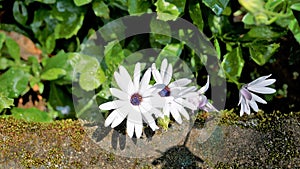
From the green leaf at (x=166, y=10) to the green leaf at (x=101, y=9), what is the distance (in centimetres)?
32

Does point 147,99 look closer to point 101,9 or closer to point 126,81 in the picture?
point 126,81

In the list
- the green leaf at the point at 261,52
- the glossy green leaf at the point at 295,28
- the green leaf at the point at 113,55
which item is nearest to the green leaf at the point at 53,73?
the green leaf at the point at 113,55

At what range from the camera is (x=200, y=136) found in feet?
5.79

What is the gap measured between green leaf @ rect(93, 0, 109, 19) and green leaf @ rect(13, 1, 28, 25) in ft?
1.46

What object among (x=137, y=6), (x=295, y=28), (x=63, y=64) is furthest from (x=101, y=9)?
(x=295, y=28)

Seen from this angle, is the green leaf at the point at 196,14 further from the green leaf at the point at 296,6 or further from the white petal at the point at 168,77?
the white petal at the point at 168,77

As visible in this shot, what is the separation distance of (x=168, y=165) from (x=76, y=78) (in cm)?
80

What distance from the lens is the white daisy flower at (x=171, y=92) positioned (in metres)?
1.60

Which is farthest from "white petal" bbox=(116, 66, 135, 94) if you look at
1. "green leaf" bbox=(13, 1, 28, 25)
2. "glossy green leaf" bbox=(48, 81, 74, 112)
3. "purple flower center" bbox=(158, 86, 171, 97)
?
"green leaf" bbox=(13, 1, 28, 25)

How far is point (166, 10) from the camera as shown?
195 centimetres

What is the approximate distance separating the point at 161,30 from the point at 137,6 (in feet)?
0.45

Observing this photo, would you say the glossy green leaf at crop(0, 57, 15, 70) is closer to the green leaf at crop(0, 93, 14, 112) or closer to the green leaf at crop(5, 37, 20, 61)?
the green leaf at crop(5, 37, 20, 61)

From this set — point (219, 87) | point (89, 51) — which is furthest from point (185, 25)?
point (89, 51)

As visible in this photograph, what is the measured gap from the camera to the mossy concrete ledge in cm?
166
